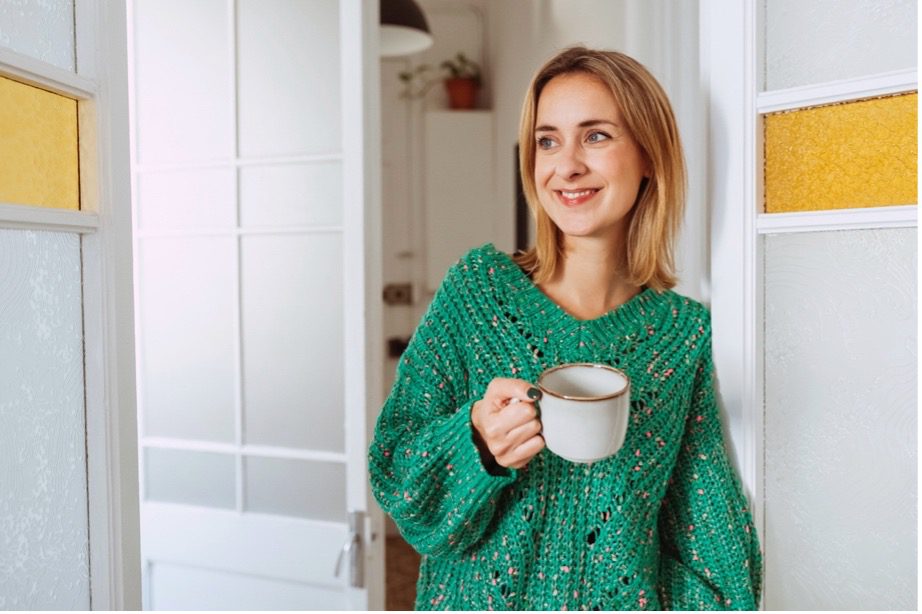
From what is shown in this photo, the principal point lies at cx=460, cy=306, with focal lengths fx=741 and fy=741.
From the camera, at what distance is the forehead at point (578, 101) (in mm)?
804

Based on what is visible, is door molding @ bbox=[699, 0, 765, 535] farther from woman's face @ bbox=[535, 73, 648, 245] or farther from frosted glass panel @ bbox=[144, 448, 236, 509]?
frosted glass panel @ bbox=[144, 448, 236, 509]

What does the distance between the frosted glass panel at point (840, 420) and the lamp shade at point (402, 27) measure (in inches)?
58.6

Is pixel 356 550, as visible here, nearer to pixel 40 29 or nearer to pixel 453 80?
pixel 40 29

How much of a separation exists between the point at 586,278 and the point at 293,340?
84cm

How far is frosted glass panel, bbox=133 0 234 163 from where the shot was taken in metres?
1.44

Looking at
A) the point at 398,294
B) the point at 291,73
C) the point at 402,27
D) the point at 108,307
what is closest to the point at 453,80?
the point at 398,294

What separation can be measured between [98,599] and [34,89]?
0.48 m

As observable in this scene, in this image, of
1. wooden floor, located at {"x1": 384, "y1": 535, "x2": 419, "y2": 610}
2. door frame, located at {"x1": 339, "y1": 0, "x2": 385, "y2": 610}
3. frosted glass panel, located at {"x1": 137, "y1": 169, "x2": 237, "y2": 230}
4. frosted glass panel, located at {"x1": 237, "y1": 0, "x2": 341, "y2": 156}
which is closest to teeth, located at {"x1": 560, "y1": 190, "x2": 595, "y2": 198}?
door frame, located at {"x1": 339, "y1": 0, "x2": 385, "y2": 610}

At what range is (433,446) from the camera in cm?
82

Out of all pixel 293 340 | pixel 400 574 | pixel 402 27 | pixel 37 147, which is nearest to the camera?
pixel 37 147

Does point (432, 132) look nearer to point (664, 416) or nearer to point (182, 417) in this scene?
point (182, 417)

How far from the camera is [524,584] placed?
86 cm

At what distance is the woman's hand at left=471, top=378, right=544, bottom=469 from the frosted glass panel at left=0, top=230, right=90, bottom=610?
392 mm

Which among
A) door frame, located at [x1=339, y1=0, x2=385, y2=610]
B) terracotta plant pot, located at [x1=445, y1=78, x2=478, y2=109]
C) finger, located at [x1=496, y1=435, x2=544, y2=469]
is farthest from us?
terracotta plant pot, located at [x1=445, y1=78, x2=478, y2=109]
